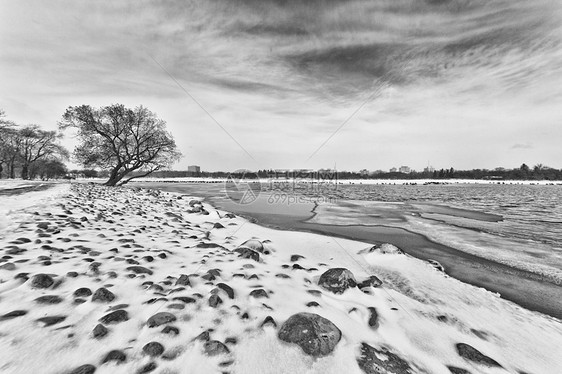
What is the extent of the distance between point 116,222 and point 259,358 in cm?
609

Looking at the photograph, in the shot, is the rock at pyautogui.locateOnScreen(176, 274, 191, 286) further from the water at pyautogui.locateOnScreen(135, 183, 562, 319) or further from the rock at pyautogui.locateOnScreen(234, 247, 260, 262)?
→ the water at pyautogui.locateOnScreen(135, 183, 562, 319)

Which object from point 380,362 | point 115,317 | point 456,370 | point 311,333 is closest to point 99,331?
point 115,317

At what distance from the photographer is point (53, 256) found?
3.39 metres

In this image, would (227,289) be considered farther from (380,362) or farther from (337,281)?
(380,362)

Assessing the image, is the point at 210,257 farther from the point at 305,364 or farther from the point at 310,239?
the point at 310,239

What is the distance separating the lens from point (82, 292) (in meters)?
2.52

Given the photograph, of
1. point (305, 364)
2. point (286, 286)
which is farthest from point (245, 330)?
point (286, 286)

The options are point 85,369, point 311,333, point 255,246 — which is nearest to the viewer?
point 85,369

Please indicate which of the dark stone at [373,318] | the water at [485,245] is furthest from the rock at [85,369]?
the water at [485,245]

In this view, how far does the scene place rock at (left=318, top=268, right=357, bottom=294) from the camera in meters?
3.33

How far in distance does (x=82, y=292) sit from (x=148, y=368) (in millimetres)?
1527

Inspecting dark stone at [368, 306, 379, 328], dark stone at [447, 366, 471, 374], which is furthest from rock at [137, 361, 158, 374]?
dark stone at [447, 366, 471, 374]

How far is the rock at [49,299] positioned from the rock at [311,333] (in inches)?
90.4

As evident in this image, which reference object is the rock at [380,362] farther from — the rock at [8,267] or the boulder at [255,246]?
the rock at [8,267]
